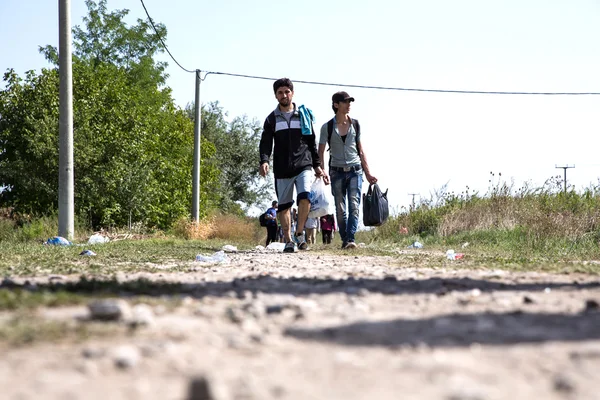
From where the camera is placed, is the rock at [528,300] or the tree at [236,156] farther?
the tree at [236,156]

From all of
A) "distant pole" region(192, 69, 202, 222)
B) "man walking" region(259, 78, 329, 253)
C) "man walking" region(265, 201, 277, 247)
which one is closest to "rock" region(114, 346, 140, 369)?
"man walking" region(259, 78, 329, 253)

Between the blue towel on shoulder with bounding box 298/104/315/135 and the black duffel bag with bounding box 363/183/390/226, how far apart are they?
167 cm

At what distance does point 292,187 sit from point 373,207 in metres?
1.54

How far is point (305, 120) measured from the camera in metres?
11.4

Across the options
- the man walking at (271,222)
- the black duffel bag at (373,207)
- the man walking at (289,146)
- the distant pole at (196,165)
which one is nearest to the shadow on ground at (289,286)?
the man walking at (289,146)

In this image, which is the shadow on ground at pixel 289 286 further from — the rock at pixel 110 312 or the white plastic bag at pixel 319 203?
the white plastic bag at pixel 319 203

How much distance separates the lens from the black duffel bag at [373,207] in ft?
41.1

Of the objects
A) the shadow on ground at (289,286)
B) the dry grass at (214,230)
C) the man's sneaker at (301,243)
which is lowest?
the dry grass at (214,230)

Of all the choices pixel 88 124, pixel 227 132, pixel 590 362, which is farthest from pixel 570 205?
pixel 227 132

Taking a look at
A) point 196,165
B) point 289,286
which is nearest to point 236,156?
point 196,165

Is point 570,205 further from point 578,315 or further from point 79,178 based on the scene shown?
point 79,178

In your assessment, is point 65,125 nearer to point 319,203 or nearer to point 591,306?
point 319,203

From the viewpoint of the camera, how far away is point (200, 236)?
26.1 m

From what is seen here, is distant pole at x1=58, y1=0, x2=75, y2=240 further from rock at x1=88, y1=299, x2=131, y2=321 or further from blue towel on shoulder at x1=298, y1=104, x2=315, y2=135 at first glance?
rock at x1=88, y1=299, x2=131, y2=321
